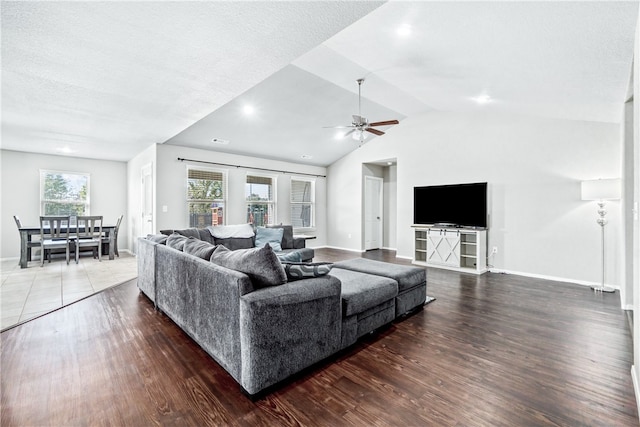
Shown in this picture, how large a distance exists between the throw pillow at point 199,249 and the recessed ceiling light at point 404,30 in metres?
2.85

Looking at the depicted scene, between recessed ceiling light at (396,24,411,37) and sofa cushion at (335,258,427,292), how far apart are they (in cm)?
255

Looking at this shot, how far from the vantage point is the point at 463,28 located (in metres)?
2.71

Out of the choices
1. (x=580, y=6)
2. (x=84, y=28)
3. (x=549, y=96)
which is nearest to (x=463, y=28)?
(x=580, y=6)

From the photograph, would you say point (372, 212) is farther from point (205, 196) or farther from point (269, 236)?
point (205, 196)

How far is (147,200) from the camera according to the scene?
254 inches

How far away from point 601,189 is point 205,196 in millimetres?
7042

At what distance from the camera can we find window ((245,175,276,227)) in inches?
292

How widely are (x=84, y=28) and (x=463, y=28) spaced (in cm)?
318

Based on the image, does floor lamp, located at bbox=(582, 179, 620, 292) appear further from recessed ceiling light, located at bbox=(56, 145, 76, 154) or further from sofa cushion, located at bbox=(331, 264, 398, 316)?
recessed ceiling light, located at bbox=(56, 145, 76, 154)

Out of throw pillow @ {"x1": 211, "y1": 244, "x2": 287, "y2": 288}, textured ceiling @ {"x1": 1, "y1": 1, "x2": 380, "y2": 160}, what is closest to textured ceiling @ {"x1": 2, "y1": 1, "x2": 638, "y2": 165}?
textured ceiling @ {"x1": 1, "y1": 1, "x2": 380, "y2": 160}

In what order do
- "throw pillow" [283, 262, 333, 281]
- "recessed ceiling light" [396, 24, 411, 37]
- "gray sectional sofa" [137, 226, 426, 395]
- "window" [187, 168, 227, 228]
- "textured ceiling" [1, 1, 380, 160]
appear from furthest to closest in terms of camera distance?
"window" [187, 168, 227, 228] < "recessed ceiling light" [396, 24, 411, 37] < "throw pillow" [283, 262, 333, 281] < "textured ceiling" [1, 1, 380, 160] < "gray sectional sofa" [137, 226, 426, 395]

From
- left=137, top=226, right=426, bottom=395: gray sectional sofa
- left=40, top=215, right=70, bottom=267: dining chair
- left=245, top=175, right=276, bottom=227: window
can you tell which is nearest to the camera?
left=137, top=226, right=426, bottom=395: gray sectional sofa

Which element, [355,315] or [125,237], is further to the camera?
[125,237]

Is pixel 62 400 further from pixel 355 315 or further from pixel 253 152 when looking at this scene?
pixel 253 152
